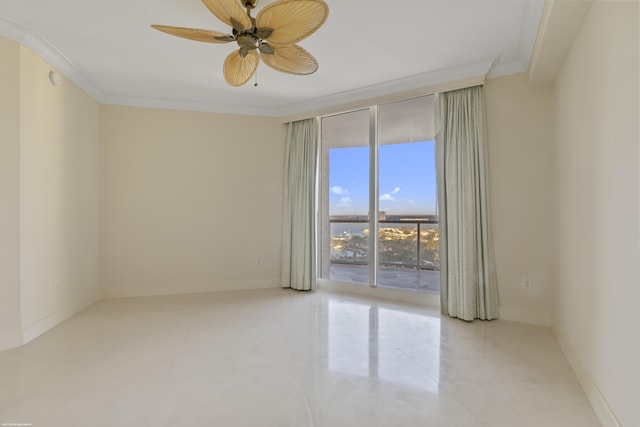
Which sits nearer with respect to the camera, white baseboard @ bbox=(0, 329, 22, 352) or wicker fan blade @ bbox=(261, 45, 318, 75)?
wicker fan blade @ bbox=(261, 45, 318, 75)

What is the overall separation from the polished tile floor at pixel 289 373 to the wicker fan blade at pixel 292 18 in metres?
2.22

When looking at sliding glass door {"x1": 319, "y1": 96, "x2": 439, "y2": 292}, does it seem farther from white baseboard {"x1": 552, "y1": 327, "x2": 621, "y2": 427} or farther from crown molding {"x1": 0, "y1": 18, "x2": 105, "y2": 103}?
crown molding {"x1": 0, "y1": 18, "x2": 105, "y2": 103}

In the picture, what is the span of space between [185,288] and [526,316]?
13.3 feet

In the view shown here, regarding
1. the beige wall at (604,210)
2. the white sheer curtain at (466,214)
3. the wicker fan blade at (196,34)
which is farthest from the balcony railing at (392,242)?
the wicker fan blade at (196,34)

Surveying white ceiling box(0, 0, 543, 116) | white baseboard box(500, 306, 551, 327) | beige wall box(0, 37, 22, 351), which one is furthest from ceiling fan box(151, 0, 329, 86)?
white baseboard box(500, 306, 551, 327)

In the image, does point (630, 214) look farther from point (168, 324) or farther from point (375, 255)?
point (168, 324)

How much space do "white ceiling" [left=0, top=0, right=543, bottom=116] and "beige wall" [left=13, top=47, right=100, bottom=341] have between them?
0.33 m

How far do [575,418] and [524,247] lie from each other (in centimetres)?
174

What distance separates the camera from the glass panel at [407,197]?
3.66 meters

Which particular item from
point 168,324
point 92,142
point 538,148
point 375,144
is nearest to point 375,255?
point 375,144

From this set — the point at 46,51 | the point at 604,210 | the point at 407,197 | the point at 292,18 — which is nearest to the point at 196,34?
the point at 292,18

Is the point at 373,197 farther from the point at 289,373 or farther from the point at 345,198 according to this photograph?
the point at 289,373

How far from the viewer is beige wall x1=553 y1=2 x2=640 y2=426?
138 centimetres

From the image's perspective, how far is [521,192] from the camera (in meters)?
3.06
